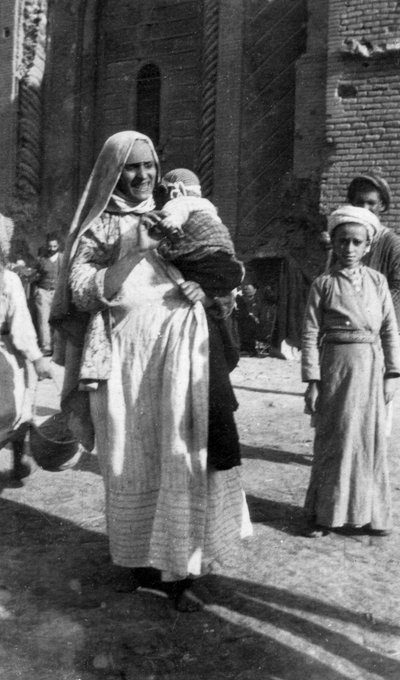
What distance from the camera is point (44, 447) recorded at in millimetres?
4133

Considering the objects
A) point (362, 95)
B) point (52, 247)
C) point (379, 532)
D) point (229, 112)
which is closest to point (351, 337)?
point (379, 532)

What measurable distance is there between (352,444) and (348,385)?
0.30 meters

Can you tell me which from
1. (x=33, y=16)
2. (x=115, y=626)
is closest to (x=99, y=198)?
(x=115, y=626)

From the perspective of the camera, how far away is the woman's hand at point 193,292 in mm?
3106

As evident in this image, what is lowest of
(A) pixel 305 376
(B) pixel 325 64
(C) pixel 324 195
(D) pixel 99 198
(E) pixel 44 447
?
(E) pixel 44 447

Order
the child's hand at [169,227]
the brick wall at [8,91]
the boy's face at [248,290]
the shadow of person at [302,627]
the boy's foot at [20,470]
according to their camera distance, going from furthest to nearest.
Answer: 1. the brick wall at [8,91]
2. the boy's face at [248,290]
3. the boy's foot at [20,470]
4. the child's hand at [169,227]
5. the shadow of person at [302,627]

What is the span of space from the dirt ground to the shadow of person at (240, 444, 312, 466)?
83 cm

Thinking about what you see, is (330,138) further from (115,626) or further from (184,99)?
(115,626)

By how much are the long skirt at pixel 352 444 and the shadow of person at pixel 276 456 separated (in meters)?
1.61

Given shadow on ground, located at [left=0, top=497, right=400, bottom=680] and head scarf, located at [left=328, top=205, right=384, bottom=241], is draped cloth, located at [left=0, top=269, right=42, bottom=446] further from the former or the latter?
head scarf, located at [left=328, top=205, right=384, bottom=241]

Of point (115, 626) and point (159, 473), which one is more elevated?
point (159, 473)

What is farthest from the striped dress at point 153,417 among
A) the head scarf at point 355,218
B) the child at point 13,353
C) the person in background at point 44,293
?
the person in background at point 44,293

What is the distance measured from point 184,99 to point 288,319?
233 inches

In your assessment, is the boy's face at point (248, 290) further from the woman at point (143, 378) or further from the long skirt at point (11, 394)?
the woman at point (143, 378)
